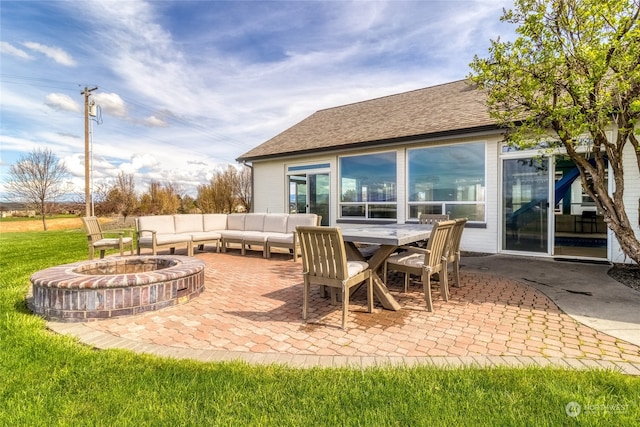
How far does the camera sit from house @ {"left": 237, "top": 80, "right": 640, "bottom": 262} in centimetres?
745

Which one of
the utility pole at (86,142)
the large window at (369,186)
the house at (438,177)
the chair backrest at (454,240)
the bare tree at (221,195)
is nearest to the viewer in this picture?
the chair backrest at (454,240)

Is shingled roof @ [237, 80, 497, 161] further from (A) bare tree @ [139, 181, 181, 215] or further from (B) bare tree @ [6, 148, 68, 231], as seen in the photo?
(B) bare tree @ [6, 148, 68, 231]

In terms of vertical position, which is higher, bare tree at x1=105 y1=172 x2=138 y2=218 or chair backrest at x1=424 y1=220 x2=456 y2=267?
bare tree at x1=105 y1=172 x2=138 y2=218

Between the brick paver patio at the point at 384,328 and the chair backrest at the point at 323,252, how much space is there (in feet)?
1.96

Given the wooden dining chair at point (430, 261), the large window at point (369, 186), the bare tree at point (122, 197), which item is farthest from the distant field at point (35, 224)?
the wooden dining chair at point (430, 261)

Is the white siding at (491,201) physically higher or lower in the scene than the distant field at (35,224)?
higher

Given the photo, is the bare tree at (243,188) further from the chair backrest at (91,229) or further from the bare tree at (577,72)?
the bare tree at (577,72)

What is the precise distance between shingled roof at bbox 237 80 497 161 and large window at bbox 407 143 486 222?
2.22 ft

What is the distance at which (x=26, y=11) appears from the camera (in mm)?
6801

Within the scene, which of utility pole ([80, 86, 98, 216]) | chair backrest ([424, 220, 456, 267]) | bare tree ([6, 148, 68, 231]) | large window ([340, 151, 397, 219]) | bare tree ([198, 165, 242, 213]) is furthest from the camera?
bare tree ([6, 148, 68, 231])

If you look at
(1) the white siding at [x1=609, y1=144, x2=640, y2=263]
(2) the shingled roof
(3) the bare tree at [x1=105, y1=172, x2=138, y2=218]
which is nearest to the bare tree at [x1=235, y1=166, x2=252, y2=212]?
(2) the shingled roof

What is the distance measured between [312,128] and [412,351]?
11.6 meters

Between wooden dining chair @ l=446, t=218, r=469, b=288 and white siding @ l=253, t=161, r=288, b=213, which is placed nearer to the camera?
wooden dining chair @ l=446, t=218, r=469, b=288

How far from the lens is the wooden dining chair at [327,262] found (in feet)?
11.0
